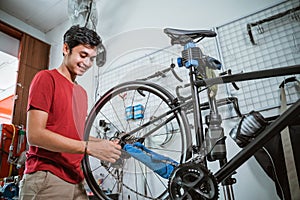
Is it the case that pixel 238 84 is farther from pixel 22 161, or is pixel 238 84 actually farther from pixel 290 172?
pixel 22 161

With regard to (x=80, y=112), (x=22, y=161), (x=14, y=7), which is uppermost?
(x=14, y=7)

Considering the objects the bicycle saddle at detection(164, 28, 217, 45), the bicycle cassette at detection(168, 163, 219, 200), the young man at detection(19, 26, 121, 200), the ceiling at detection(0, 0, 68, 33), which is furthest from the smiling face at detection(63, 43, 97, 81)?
the ceiling at detection(0, 0, 68, 33)

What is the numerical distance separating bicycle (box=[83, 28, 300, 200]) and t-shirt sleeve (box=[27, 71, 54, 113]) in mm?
318

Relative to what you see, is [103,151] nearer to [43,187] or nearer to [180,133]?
[43,187]

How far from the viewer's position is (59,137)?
2.46 feet

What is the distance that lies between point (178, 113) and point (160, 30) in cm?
93

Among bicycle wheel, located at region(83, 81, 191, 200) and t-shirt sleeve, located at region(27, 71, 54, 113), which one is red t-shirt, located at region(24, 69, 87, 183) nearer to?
t-shirt sleeve, located at region(27, 71, 54, 113)

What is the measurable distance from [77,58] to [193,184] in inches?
29.1

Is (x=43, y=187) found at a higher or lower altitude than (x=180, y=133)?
lower

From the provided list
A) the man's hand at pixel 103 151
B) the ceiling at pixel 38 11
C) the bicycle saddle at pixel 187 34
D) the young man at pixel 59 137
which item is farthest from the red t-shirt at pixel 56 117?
the ceiling at pixel 38 11

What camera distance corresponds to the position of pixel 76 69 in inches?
41.2

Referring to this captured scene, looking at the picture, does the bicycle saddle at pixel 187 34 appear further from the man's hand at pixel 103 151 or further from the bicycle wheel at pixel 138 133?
the man's hand at pixel 103 151

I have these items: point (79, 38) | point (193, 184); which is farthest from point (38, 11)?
point (193, 184)

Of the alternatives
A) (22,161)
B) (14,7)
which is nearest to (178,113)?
(22,161)
